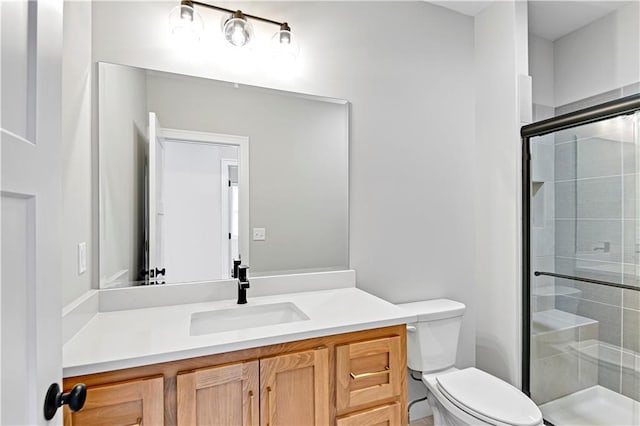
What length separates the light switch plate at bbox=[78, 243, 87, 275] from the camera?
1222mm

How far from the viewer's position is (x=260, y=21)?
1663 millimetres

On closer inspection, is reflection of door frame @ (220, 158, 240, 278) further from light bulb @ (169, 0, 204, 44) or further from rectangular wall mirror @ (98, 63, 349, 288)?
light bulb @ (169, 0, 204, 44)

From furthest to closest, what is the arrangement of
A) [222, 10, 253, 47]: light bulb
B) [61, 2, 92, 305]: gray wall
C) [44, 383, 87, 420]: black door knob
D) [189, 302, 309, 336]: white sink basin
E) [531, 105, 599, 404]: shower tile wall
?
[531, 105, 599, 404]: shower tile wall, [222, 10, 253, 47]: light bulb, [189, 302, 309, 336]: white sink basin, [61, 2, 92, 305]: gray wall, [44, 383, 87, 420]: black door knob

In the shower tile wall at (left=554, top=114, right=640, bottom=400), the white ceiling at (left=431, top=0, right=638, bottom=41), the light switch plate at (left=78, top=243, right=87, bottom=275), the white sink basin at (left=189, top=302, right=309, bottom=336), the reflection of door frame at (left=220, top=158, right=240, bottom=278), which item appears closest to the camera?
the light switch plate at (left=78, top=243, right=87, bottom=275)

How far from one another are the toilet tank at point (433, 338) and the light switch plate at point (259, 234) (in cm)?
90

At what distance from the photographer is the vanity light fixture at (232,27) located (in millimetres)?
1475

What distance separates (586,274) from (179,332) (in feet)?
7.08

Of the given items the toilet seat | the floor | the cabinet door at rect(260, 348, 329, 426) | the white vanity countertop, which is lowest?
the floor

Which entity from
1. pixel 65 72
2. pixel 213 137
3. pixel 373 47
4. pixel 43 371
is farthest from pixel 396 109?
pixel 43 371

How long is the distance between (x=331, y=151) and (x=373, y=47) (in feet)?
2.25

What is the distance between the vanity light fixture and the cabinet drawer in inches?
55.2

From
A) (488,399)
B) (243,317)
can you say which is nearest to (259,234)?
(243,317)

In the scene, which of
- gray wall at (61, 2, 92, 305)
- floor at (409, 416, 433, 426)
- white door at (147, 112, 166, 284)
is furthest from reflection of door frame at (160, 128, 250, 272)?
floor at (409, 416, 433, 426)

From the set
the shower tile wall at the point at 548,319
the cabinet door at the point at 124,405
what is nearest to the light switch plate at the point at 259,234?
the cabinet door at the point at 124,405
